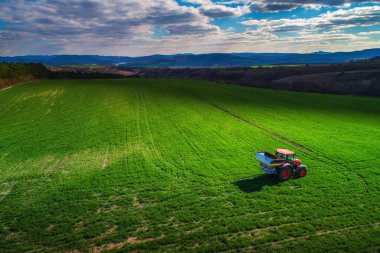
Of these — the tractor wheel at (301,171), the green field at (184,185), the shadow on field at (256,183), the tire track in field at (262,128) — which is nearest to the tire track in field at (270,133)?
the tire track in field at (262,128)

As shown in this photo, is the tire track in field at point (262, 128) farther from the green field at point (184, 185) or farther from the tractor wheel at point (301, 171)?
the tractor wheel at point (301, 171)

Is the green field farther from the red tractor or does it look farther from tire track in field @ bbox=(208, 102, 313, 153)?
the red tractor

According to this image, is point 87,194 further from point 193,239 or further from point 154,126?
point 154,126

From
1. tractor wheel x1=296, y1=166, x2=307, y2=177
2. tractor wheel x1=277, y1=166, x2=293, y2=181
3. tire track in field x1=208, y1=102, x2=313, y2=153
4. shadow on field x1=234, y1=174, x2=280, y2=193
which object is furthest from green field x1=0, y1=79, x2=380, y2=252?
tractor wheel x1=296, y1=166, x2=307, y2=177

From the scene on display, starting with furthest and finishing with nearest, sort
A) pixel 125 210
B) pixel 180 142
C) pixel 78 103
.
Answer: pixel 78 103, pixel 180 142, pixel 125 210

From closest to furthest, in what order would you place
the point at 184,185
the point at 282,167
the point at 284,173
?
the point at 184,185
the point at 282,167
the point at 284,173

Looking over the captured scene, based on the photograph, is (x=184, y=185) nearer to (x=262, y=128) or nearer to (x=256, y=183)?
(x=256, y=183)

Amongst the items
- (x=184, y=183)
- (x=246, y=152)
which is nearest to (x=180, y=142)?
(x=246, y=152)

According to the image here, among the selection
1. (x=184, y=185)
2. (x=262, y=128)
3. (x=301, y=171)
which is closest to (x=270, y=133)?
(x=262, y=128)
